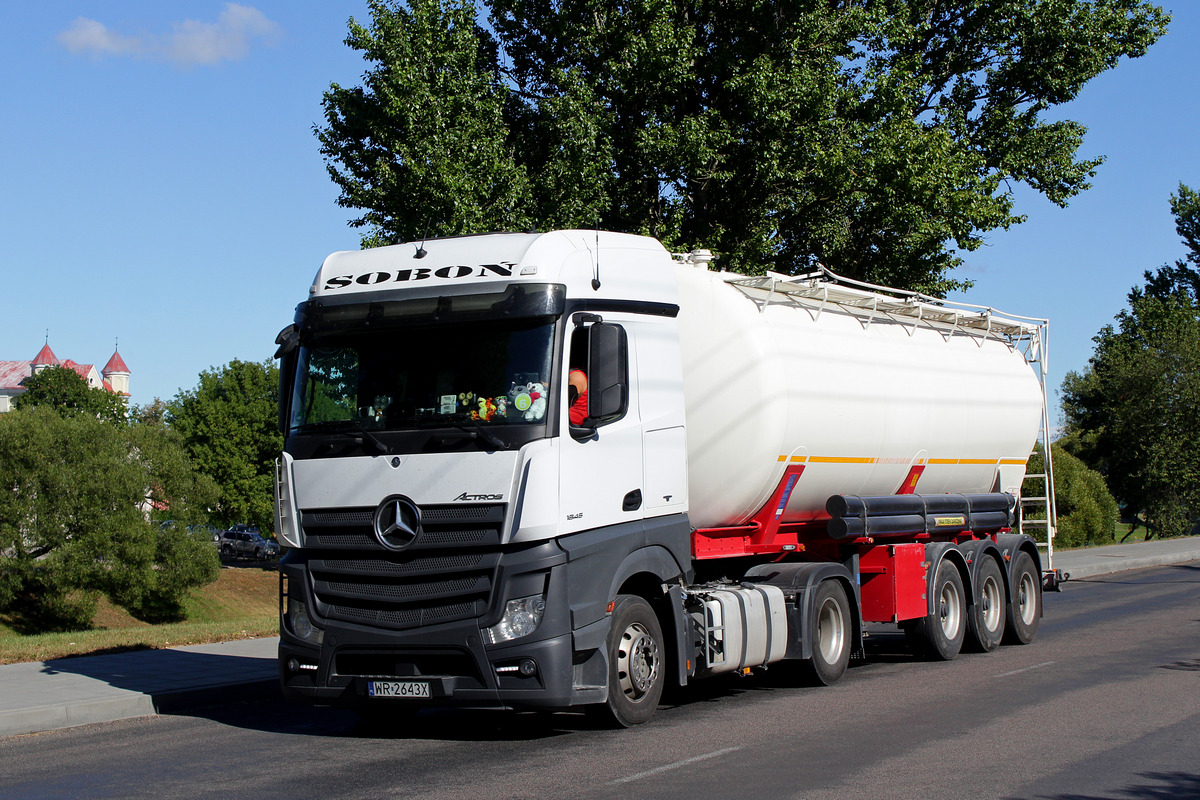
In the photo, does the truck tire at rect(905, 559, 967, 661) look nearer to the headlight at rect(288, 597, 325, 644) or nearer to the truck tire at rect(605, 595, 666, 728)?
the truck tire at rect(605, 595, 666, 728)

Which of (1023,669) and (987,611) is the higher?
(987,611)

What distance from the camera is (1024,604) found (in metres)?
15.8

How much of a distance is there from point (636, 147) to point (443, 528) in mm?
15855

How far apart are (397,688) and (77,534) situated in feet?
127

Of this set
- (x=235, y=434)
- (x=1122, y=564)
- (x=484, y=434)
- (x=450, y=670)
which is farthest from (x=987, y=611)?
(x=235, y=434)

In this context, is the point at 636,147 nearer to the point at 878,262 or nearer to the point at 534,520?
the point at 878,262

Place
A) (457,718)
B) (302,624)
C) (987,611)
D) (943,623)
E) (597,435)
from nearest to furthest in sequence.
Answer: (597,435) → (302,624) → (457,718) → (943,623) → (987,611)

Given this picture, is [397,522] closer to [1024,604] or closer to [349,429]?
[349,429]

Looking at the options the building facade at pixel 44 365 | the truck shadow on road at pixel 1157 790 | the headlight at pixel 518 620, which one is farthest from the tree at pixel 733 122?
the building facade at pixel 44 365

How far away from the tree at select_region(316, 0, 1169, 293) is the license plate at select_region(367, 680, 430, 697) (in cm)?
1134

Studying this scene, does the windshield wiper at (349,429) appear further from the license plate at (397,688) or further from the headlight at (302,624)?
the license plate at (397,688)

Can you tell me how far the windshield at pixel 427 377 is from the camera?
8.72 metres

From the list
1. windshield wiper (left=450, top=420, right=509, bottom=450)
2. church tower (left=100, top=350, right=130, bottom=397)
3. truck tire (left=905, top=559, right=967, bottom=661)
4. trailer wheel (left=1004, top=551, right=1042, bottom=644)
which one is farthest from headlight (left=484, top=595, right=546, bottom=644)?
church tower (left=100, top=350, right=130, bottom=397)

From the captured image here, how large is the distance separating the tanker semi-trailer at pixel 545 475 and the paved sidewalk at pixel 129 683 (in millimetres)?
2162
